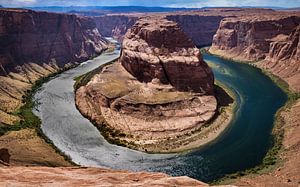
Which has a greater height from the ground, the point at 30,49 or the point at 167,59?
the point at 167,59

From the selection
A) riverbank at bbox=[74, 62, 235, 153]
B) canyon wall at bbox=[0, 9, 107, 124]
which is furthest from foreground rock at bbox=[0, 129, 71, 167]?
riverbank at bbox=[74, 62, 235, 153]

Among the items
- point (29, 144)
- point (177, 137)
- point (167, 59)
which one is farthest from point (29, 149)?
Answer: point (167, 59)

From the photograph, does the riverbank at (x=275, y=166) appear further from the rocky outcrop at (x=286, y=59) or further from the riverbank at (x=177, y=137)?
the rocky outcrop at (x=286, y=59)

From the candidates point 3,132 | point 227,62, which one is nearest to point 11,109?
point 3,132

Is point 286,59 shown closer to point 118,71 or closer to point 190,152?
point 118,71

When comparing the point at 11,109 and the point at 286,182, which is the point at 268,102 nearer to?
the point at 286,182

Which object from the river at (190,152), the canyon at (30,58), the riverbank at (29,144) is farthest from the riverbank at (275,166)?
the canyon at (30,58)

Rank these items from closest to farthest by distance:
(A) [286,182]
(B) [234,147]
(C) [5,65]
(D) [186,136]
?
(A) [286,182], (B) [234,147], (D) [186,136], (C) [5,65]
